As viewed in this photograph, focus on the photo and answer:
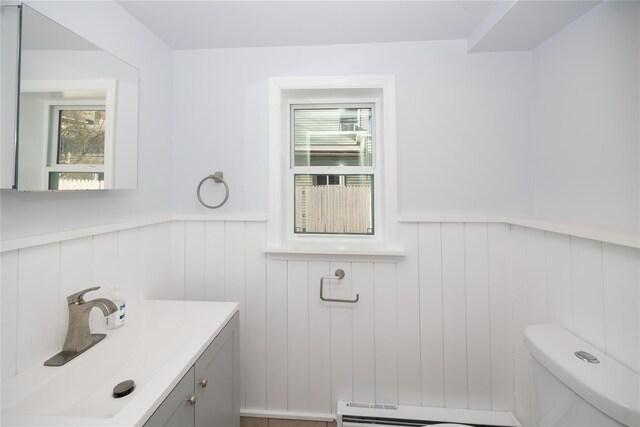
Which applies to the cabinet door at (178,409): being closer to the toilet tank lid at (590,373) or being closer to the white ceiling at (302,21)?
the toilet tank lid at (590,373)

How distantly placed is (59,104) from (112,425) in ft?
3.25

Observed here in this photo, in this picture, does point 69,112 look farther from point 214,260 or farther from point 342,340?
point 342,340

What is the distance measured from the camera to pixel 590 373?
0.87m

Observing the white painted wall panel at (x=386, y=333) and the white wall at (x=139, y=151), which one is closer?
the white wall at (x=139, y=151)

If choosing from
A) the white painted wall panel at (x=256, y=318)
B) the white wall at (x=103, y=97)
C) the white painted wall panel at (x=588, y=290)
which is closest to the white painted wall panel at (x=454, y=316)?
the white painted wall panel at (x=588, y=290)

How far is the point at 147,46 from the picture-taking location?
1495 mm

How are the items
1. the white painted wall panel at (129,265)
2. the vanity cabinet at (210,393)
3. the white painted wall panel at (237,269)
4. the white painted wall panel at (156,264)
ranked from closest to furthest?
the vanity cabinet at (210,393)
the white painted wall panel at (129,265)
the white painted wall panel at (156,264)
the white painted wall panel at (237,269)

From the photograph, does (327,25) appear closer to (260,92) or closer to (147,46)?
(260,92)

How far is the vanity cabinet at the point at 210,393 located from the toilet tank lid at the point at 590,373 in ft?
3.99

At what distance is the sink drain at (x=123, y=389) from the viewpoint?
0.85 m

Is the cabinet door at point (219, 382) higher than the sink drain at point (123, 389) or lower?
lower

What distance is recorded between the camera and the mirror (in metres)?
0.86

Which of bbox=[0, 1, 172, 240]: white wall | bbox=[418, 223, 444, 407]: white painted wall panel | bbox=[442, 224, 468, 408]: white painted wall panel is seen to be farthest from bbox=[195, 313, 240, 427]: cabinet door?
bbox=[442, 224, 468, 408]: white painted wall panel

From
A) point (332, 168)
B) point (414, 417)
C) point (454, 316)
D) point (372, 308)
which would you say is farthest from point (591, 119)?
point (414, 417)
